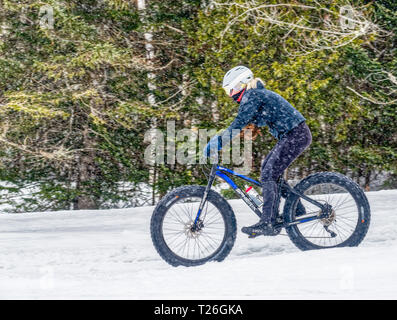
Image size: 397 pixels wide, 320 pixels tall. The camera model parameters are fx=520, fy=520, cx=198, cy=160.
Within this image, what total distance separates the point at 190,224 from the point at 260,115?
46.9 inches

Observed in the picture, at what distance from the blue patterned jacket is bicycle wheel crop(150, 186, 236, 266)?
462mm

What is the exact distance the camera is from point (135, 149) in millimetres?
9469

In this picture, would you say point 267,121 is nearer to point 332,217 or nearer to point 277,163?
point 277,163

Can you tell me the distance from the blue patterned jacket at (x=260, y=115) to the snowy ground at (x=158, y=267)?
3.70 feet

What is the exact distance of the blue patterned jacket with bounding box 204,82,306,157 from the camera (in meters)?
4.63

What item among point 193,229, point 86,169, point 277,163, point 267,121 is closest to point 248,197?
point 277,163

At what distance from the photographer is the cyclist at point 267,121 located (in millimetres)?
4641

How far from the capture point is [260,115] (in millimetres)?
4730

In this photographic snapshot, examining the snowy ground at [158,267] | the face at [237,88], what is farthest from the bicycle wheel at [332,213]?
the face at [237,88]

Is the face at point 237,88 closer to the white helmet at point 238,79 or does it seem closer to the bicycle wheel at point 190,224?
the white helmet at point 238,79

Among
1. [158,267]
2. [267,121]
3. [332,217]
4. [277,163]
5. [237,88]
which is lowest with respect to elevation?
[158,267]

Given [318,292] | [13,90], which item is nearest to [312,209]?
[318,292]

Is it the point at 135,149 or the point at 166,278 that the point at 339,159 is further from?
the point at 166,278

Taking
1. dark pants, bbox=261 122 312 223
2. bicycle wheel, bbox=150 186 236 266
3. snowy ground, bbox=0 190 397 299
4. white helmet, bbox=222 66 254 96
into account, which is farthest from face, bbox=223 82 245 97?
snowy ground, bbox=0 190 397 299
